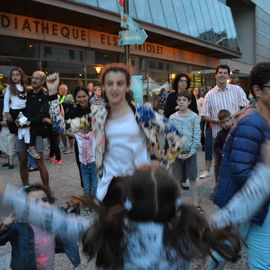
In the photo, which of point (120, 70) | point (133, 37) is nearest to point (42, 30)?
point (133, 37)

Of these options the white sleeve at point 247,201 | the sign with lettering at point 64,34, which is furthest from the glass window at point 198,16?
the white sleeve at point 247,201

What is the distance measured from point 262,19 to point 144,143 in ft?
146

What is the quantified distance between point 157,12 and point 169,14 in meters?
1.28

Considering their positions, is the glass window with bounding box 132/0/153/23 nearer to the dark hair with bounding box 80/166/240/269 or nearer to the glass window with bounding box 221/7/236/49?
the glass window with bounding box 221/7/236/49

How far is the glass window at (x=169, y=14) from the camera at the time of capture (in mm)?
20156

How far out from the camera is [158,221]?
1.82m

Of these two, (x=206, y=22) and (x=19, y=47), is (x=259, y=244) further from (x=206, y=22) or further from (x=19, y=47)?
(x=206, y=22)

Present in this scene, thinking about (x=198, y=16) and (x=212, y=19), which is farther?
(x=212, y=19)

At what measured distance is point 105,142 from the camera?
125 inches

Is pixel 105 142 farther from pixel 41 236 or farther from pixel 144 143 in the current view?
pixel 41 236

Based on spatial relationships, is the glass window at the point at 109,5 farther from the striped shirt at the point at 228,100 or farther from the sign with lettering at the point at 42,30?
the striped shirt at the point at 228,100

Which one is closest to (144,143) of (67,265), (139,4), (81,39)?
(67,265)

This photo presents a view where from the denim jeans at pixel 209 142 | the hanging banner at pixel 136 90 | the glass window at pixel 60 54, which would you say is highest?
the glass window at pixel 60 54

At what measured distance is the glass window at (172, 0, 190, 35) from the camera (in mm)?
21344
